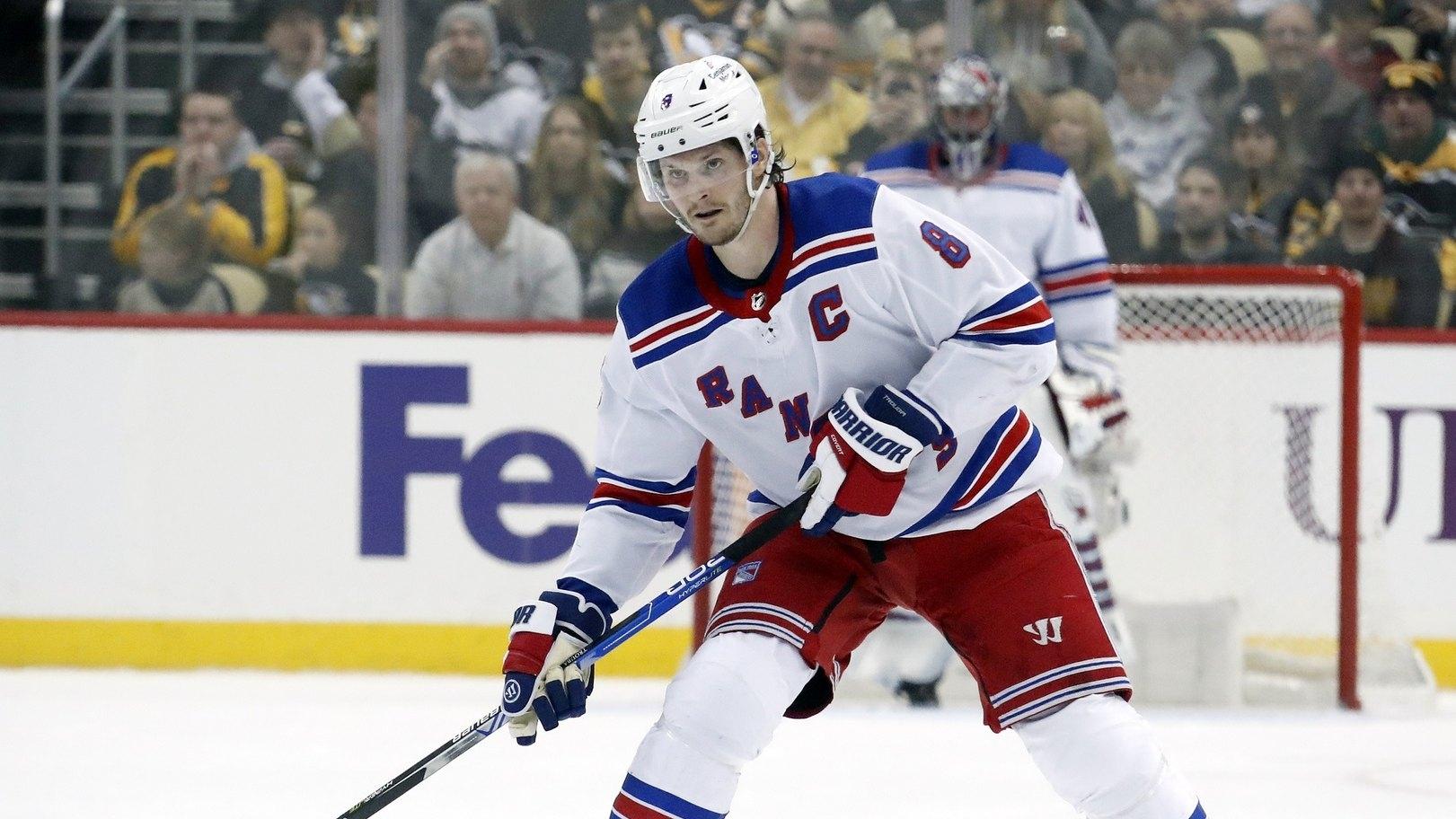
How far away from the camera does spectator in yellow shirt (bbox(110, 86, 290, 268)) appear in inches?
193

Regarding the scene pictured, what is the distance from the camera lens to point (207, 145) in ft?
16.1

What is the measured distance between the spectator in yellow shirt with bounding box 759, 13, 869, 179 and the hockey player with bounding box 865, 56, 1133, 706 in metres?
0.53

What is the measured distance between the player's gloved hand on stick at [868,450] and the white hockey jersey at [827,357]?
4 centimetres

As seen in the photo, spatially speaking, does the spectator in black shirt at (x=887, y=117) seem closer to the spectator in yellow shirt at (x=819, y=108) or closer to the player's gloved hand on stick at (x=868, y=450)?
the spectator in yellow shirt at (x=819, y=108)

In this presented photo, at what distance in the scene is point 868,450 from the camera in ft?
6.97

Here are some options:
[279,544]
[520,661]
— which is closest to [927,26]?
[279,544]

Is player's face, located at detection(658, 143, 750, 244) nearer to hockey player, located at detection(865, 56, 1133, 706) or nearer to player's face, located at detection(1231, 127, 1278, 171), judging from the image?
hockey player, located at detection(865, 56, 1133, 706)

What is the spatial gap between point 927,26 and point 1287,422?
1337 millimetres

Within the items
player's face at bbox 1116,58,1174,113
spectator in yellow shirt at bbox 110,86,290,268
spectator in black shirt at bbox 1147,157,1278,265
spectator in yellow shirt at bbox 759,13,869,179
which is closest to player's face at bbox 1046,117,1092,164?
player's face at bbox 1116,58,1174,113

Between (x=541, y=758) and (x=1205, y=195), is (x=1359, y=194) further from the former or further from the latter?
(x=541, y=758)

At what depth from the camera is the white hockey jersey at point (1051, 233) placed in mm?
4207

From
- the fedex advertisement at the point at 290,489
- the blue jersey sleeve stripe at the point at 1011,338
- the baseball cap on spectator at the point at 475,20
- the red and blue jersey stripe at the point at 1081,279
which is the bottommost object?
the fedex advertisement at the point at 290,489

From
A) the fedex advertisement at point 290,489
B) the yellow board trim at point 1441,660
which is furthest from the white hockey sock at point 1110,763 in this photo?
the yellow board trim at point 1441,660

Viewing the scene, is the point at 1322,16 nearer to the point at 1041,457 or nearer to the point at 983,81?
the point at 983,81
